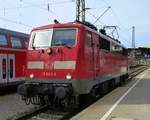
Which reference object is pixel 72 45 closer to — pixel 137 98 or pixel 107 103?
pixel 107 103

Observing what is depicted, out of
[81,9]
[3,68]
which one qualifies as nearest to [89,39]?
[3,68]

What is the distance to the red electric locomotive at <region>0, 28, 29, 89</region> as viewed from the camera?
20172mm

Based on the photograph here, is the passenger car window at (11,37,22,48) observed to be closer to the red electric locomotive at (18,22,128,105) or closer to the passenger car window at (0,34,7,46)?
the passenger car window at (0,34,7,46)

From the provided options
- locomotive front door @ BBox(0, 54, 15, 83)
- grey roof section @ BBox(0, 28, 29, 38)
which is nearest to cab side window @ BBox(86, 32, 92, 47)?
locomotive front door @ BBox(0, 54, 15, 83)

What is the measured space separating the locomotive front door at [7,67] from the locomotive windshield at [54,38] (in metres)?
5.27

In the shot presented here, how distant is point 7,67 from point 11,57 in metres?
0.65

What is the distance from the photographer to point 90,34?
51.2ft

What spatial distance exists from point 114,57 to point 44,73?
885cm

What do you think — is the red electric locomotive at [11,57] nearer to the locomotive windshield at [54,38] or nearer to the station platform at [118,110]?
the locomotive windshield at [54,38]

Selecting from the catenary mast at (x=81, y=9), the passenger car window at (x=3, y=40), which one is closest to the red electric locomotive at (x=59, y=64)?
the passenger car window at (x=3, y=40)

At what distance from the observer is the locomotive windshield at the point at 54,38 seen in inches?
574

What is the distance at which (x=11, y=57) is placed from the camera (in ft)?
68.9

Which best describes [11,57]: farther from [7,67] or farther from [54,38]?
[54,38]

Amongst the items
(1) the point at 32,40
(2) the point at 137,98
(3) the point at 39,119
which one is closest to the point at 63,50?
(1) the point at 32,40
